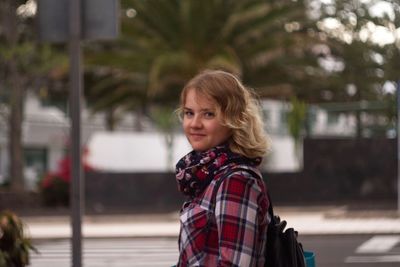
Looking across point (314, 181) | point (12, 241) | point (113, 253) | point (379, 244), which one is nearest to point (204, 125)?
point (12, 241)

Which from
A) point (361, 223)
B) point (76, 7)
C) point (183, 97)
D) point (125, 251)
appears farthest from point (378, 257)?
point (183, 97)

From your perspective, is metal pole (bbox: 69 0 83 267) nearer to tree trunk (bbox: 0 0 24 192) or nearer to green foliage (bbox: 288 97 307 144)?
green foliage (bbox: 288 97 307 144)

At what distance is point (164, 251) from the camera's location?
16.2 metres

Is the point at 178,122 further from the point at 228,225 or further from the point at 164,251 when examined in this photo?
the point at 228,225

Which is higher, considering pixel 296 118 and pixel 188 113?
pixel 296 118

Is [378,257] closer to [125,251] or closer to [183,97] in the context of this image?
[125,251]

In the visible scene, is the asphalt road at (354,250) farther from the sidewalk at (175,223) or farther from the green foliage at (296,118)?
the green foliage at (296,118)

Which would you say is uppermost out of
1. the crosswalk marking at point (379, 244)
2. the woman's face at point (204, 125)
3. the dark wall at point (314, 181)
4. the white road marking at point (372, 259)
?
the dark wall at point (314, 181)

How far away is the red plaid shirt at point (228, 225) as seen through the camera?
3.20 m

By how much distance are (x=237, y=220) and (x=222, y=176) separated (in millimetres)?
143

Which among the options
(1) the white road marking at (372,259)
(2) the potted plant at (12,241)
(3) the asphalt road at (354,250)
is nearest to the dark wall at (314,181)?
(3) the asphalt road at (354,250)

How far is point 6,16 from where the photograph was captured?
29062 millimetres

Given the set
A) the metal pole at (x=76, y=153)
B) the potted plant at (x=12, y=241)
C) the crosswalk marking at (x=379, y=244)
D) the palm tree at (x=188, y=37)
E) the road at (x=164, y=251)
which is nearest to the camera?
the metal pole at (x=76, y=153)

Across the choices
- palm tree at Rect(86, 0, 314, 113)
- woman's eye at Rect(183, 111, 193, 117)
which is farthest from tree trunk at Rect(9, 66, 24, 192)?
woman's eye at Rect(183, 111, 193, 117)
